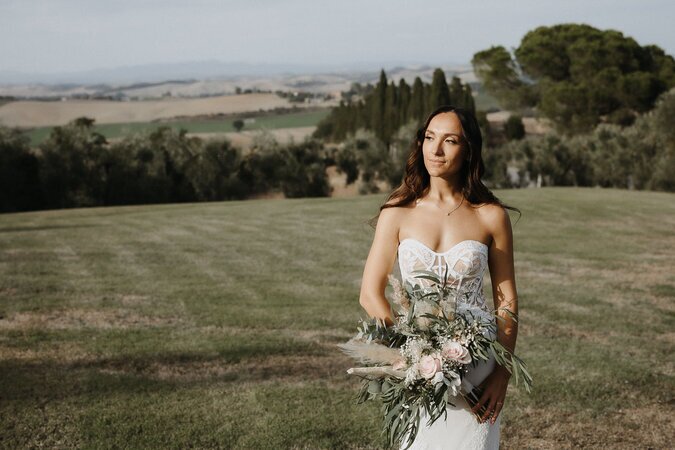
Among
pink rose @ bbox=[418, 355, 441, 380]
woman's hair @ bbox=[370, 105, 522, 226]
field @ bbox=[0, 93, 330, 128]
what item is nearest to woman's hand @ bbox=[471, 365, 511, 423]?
pink rose @ bbox=[418, 355, 441, 380]

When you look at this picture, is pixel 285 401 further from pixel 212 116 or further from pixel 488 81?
pixel 212 116

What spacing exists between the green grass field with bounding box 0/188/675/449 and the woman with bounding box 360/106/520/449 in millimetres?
2815

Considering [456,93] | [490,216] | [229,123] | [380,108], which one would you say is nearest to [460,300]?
[490,216]

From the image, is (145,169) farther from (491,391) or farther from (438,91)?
(491,391)

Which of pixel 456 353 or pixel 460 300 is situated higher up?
pixel 460 300

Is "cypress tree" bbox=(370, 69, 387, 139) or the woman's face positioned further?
"cypress tree" bbox=(370, 69, 387, 139)

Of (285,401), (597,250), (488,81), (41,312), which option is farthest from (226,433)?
(488,81)

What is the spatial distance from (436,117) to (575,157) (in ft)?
145

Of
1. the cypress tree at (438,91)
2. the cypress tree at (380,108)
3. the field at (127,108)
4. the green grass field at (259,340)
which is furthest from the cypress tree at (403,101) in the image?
the field at (127,108)

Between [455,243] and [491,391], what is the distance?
2.78 feet

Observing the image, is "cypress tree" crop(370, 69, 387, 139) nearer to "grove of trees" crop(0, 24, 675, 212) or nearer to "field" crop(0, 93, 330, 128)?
"grove of trees" crop(0, 24, 675, 212)

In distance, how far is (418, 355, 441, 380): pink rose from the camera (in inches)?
138

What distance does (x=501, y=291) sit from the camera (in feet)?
13.5

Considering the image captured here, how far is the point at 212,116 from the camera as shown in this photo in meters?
128
